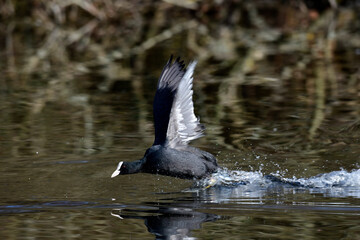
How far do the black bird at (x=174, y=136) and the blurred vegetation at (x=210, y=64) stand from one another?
78 centimetres

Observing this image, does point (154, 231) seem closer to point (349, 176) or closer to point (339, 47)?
point (349, 176)

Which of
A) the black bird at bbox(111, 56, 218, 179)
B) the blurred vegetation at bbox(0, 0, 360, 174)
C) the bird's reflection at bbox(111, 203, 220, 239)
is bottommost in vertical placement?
the bird's reflection at bbox(111, 203, 220, 239)

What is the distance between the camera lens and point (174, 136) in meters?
6.71

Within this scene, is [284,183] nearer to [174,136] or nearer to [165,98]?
[174,136]

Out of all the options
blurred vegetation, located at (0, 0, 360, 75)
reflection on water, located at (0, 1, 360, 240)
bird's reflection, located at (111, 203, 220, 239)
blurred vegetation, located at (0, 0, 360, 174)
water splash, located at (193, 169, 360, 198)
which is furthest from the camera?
blurred vegetation, located at (0, 0, 360, 75)

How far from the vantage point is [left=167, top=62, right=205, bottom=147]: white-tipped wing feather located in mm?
6562

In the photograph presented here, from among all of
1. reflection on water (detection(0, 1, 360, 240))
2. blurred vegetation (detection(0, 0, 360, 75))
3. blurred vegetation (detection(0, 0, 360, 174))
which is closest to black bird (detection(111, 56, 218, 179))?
reflection on water (detection(0, 1, 360, 240))

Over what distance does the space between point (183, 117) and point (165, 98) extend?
267 mm

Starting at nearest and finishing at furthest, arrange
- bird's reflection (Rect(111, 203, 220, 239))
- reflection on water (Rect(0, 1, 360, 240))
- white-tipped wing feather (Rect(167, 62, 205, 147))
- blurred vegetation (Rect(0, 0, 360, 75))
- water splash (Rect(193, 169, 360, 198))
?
bird's reflection (Rect(111, 203, 220, 239)), reflection on water (Rect(0, 1, 360, 240)), water splash (Rect(193, 169, 360, 198)), white-tipped wing feather (Rect(167, 62, 205, 147)), blurred vegetation (Rect(0, 0, 360, 75))

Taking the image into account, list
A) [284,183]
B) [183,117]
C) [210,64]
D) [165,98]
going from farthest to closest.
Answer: [210,64] → [183,117] → [165,98] → [284,183]

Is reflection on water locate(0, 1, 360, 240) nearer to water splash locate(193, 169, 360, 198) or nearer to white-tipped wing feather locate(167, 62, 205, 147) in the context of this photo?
water splash locate(193, 169, 360, 198)

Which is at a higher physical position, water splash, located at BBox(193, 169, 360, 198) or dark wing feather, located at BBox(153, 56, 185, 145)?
dark wing feather, located at BBox(153, 56, 185, 145)

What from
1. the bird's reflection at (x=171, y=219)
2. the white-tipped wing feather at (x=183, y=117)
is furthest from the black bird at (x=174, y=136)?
the bird's reflection at (x=171, y=219)

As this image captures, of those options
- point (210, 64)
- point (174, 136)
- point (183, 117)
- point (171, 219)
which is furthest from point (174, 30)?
point (171, 219)
